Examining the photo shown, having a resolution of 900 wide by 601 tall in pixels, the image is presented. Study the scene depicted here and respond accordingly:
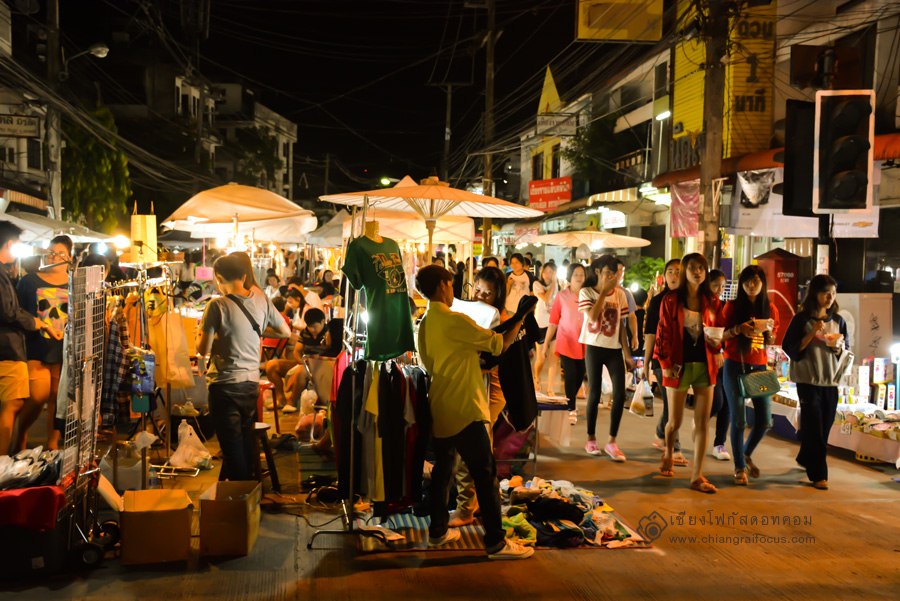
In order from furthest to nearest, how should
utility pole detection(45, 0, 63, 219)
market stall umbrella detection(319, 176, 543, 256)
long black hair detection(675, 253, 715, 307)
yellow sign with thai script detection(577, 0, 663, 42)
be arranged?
yellow sign with thai script detection(577, 0, 663, 42) → utility pole detection(45, 0, 63, 219) → market stall umbrella detection(319, 176, 543, 256) → long black hair detection(675, 253, 715, 307)

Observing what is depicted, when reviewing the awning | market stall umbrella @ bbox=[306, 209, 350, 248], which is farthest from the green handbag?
market stall umbrella @ bbox=[306, 209, 350, 248]

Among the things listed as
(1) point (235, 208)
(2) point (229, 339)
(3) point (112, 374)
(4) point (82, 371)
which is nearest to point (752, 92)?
(1) point (235, 208)

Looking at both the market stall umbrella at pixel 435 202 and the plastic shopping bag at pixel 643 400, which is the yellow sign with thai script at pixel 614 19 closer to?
the market stall umbrella at pixel 435 202

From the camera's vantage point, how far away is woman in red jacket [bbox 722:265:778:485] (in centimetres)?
619

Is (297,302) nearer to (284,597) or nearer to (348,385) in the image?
(348,385)

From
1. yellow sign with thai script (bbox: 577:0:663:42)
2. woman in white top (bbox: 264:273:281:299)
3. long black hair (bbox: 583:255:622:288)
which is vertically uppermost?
yellow sign with thai script (bbox: 577:0:663:42)

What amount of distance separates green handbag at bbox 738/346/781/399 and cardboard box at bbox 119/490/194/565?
16.0 ft

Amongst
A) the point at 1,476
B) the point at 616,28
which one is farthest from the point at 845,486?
the point at 616,28

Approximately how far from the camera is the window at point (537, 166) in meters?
39.2

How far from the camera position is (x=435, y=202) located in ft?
28.0

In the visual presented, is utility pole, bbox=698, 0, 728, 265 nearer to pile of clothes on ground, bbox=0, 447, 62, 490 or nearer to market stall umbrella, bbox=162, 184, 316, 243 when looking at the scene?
market stall umbrella, bbox=162, 184, 316, 243

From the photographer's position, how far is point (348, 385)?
15.1 feet

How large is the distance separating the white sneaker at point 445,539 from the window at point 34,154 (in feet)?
80.7

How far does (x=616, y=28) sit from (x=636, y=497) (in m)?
12.7
